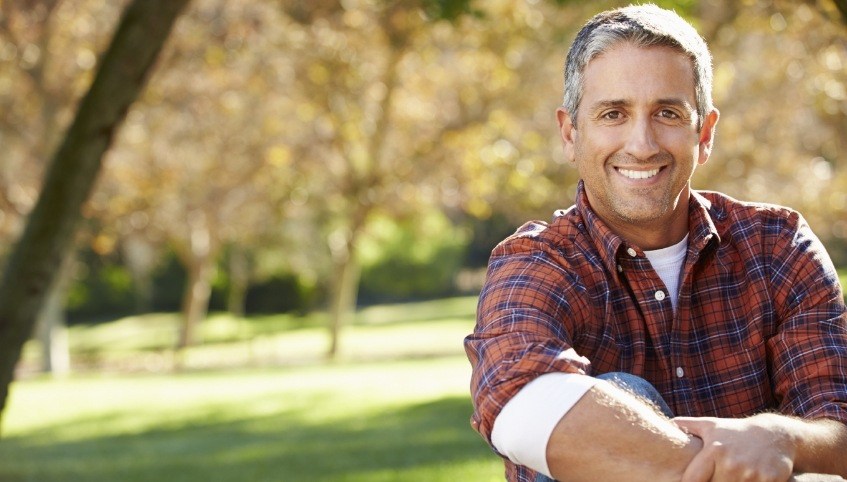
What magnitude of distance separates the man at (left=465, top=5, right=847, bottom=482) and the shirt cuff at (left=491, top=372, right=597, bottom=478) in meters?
0.09

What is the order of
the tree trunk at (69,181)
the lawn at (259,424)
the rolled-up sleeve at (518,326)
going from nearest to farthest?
1. the rolled-up sleeve at (518,326)
2. the tree trunk at (69,181)
3. the lawn at (259,424)

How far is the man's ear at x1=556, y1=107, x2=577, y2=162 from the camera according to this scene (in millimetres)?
3229

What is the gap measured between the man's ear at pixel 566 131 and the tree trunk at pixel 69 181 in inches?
131

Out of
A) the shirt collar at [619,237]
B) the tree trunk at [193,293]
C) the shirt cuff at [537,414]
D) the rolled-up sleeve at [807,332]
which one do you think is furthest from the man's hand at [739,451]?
the tree trunk at [193,293]

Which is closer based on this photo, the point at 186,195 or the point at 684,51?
the point at 684,51

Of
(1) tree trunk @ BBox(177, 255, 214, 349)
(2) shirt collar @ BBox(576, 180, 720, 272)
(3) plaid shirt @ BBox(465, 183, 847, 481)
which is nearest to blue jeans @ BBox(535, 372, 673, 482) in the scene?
(3) plaid shirt @ BBox(465, 183, 847, 481)

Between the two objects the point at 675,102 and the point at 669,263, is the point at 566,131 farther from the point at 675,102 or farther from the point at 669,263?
the point at 669,263

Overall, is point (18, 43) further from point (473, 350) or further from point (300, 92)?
point (473, 350)

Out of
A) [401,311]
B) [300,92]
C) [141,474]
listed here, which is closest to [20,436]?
[141,474]

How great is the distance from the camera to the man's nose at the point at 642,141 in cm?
299

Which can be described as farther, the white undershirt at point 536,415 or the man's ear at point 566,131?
the man's ear at point 566,131

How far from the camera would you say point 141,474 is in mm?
→ 8938

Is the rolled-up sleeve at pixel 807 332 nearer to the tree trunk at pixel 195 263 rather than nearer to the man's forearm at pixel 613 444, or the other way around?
the man's forearm at pixel 613 444

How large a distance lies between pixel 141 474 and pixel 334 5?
4952mm
